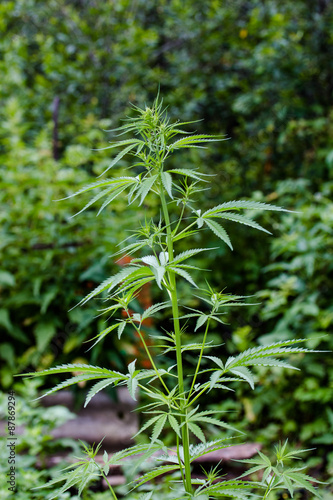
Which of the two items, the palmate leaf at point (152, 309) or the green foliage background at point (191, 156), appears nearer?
the palmate leaf at point (152, 309)

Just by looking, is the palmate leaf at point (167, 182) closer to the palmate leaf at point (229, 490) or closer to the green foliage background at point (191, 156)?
the palmate leaf at point (229, 490)

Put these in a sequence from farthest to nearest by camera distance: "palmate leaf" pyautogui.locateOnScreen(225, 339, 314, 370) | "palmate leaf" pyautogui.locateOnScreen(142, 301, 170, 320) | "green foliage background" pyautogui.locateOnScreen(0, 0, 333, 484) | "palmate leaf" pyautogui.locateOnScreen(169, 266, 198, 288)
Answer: "green foliage background" pyautogui.locateOnScreen(0, 0, 333, 484) < "palmate leaf" pyautogui.locateOnScreen(142, 301, 170, 320) < "palmate leaf" pyautogui.locateOnScreen(225, 339, 314, 370) < "palmate leaf" pyautogui.locateOnScreen(169, 266, 198, 288)

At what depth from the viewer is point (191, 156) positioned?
5133 millimetres

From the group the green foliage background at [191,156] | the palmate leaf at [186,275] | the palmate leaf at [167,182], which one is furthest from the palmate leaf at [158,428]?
the green foliage background at [191,156]

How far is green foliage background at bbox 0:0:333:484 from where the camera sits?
310 cm

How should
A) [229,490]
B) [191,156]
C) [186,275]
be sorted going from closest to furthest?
[186,275]
[229,490]
[191,156]

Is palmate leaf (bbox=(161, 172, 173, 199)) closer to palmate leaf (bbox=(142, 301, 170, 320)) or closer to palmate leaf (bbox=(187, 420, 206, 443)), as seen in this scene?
palmate leaf (bbox=(142, 301, 170, 320))

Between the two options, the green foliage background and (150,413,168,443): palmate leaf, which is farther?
the green foliage background


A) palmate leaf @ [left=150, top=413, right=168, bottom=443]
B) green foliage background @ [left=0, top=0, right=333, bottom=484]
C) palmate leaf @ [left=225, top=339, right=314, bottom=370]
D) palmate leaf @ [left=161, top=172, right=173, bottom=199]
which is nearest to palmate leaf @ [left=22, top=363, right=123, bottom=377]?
palmate leaf @ [left=150, top=413, right=168, bottom=443]

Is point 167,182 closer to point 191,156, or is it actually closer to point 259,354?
point 259,354

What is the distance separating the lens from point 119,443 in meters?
2.82

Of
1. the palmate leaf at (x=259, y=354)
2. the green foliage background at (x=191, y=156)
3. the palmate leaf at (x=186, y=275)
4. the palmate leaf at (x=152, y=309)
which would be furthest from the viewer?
the green foliage background at (x=191, y=156)

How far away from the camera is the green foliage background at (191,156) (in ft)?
10.2

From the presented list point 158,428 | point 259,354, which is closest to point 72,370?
point 158,428
